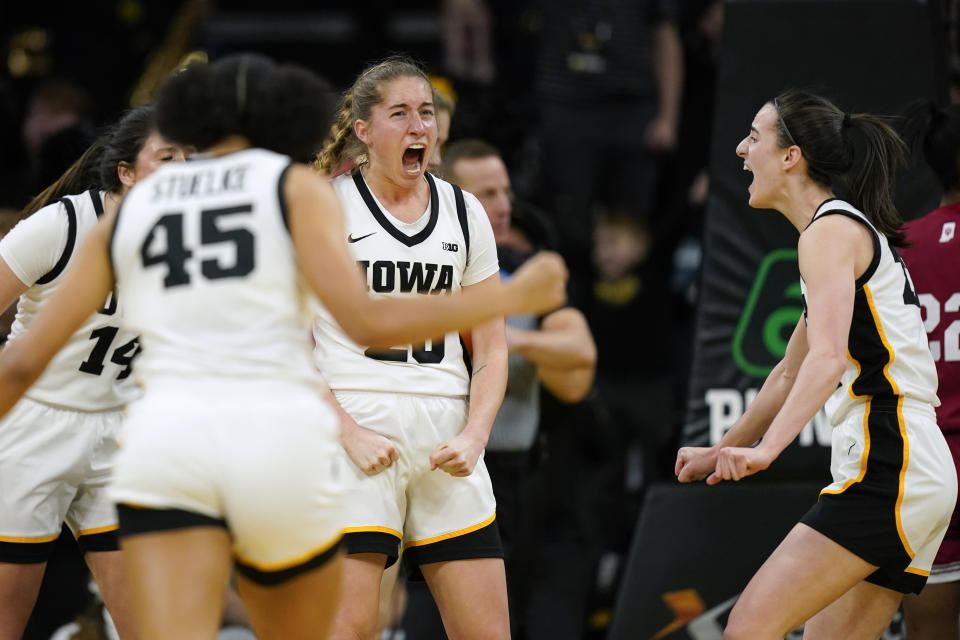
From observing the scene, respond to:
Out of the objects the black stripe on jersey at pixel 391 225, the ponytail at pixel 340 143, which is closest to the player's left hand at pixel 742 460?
the black stripe on jersey at pixel 391 225

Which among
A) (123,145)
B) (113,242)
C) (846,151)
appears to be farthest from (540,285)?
(123,145)

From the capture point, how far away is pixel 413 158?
172 inches

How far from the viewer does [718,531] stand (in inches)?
226

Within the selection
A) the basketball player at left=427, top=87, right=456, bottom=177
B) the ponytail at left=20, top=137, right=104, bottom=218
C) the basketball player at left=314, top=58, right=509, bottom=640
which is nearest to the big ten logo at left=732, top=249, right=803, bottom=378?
the basketball player at left=427, top=87, right=456, bottom=177

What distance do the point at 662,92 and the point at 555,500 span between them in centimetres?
295

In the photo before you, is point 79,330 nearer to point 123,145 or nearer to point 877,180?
point 123,145

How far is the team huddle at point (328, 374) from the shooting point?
3021 millimetres

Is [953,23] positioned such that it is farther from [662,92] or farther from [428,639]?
[428,639]

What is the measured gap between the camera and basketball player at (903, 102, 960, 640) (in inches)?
183

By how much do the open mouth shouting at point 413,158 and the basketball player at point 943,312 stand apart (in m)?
1.75

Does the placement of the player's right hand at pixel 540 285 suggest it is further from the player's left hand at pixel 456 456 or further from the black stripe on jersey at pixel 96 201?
the black stripe on jersey at pixel 96 201

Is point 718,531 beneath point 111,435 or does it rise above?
beneath

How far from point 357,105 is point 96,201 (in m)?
0.98

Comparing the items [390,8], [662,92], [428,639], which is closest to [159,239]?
[428,639]
